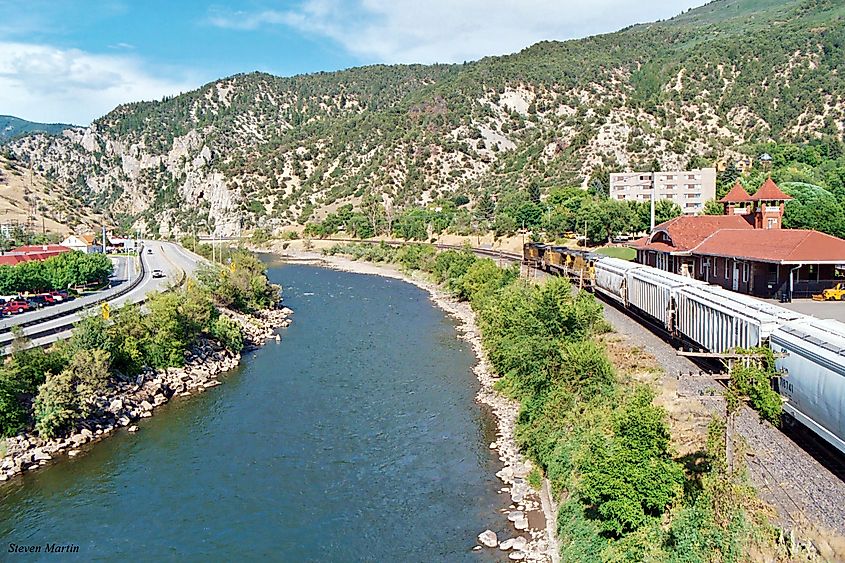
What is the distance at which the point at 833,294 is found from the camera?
1283 inches

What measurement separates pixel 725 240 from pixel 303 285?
1811 inches

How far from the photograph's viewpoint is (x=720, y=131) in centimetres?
11238

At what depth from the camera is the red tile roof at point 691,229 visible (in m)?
43.6

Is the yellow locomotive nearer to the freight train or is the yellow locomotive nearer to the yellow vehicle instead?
the freight train

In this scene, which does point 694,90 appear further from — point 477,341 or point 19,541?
point 19,541

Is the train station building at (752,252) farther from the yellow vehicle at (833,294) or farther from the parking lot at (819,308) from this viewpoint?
the parking lot at (819,308)

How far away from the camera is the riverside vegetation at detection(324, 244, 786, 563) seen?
14750mm

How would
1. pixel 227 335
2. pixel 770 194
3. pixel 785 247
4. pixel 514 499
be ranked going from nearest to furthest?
pixel 514 499, pixel 785 247, pixel 227 335, pixel 770 194

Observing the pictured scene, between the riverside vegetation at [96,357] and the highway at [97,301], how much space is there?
2.06 metres

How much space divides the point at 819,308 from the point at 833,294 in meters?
3.12

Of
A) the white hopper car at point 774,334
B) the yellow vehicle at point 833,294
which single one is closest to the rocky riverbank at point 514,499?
the white hopper car at point 774,334

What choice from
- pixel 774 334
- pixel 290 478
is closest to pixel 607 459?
pixel 774 334

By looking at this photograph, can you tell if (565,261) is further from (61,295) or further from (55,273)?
(55,273)

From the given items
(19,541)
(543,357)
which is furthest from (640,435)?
(19,541)
